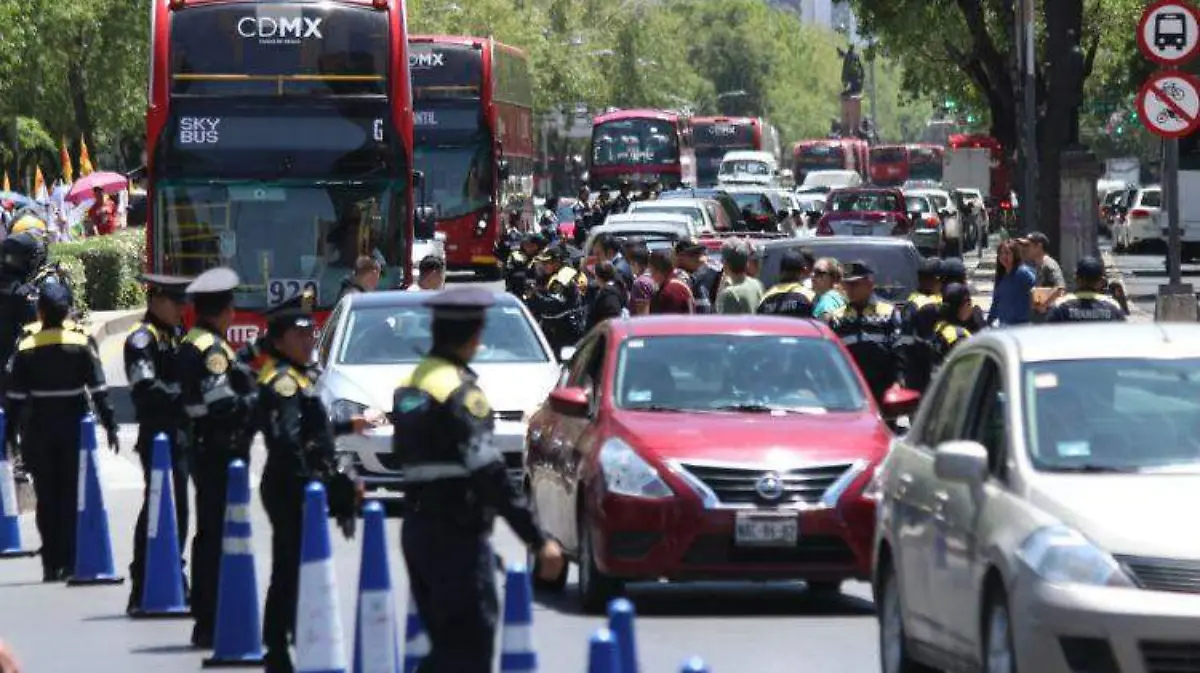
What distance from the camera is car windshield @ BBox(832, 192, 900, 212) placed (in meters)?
52.8

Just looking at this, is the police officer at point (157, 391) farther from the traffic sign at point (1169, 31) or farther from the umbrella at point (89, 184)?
the umbrella at point (89, 184)

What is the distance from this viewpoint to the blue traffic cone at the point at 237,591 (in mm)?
11586

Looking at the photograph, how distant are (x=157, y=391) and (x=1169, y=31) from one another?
27.8 feet

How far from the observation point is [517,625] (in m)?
7.98

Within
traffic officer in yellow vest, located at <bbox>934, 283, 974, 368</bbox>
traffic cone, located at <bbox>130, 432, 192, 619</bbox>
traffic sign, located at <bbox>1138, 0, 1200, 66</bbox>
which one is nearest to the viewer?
traffic cone, located at <bbox>130, 432, 192, 619</bbox>

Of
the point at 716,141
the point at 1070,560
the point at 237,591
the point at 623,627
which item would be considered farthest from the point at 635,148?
the point at 623,627

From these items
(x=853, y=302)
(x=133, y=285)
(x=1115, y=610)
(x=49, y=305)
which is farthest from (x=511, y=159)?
(x=1115, y=610)

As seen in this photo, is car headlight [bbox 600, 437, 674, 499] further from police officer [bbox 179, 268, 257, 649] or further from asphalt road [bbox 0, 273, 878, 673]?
police officer [bbox 179, 268, 257, 649]

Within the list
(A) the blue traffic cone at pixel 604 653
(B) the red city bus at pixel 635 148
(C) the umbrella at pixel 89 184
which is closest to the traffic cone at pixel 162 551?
(A) the blue traffic cone at pixel 604 653

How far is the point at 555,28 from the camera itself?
11744 cm

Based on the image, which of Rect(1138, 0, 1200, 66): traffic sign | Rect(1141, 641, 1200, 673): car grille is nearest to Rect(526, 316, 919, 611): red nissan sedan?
Rect(1141, 641, 1200, 673): car grille

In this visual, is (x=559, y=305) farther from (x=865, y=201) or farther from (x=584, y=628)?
(x=865, y=201)

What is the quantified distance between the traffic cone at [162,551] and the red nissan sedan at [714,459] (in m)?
1.89

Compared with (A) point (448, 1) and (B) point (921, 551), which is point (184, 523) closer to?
(B) point (921, 551)
